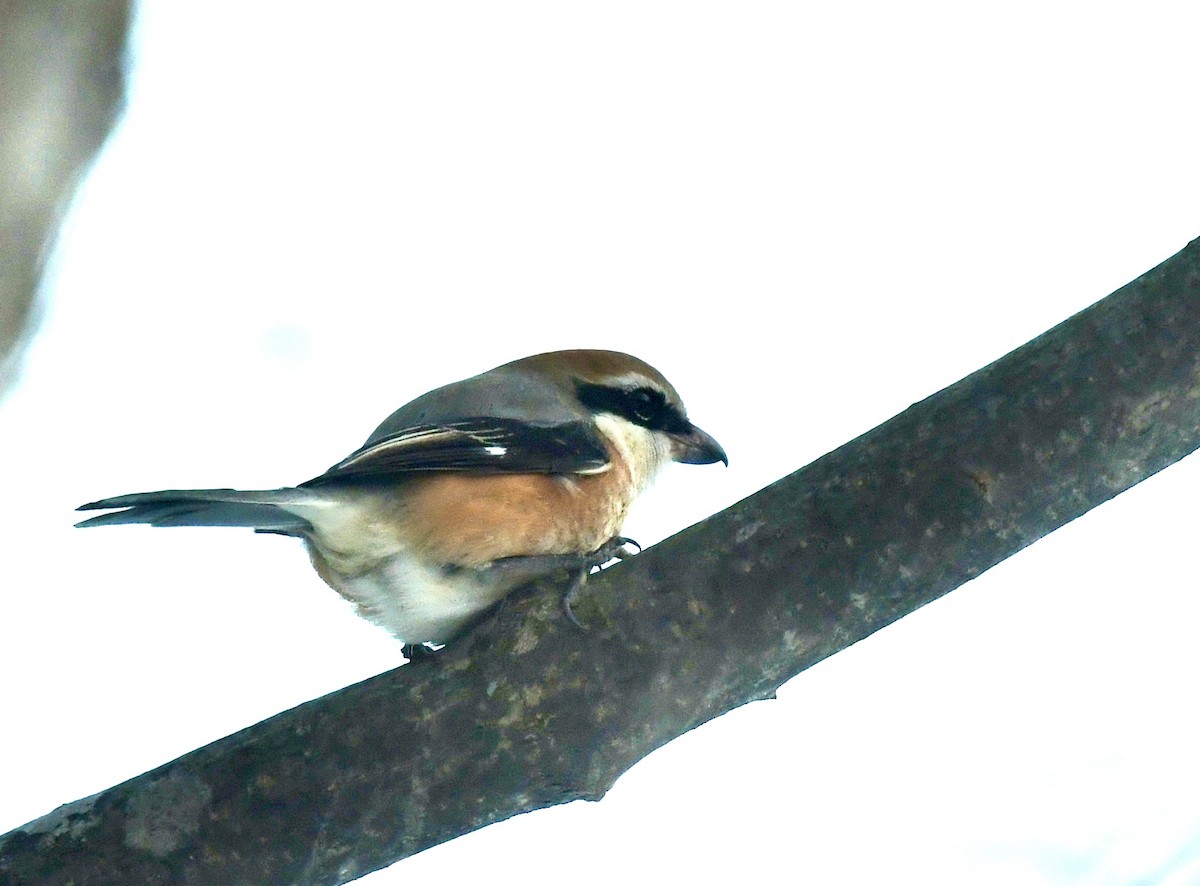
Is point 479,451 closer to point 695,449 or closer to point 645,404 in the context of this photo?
point 645,404

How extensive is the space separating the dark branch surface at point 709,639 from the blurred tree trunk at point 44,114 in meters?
0.93

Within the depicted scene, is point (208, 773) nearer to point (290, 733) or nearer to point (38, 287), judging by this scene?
point (290, 733)

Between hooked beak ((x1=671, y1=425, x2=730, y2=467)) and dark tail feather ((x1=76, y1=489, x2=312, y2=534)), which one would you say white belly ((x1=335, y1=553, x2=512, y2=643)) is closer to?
dark tail feather ((x1=76, y1=489, x2=312, y2=534))

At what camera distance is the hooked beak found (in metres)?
3.01

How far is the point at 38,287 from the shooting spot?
6.95ft

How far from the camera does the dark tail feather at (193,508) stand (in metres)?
1.98

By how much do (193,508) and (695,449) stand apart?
4.54 ft

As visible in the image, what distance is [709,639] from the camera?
1.78 metres

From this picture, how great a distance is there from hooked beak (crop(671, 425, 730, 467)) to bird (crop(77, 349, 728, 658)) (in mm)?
342

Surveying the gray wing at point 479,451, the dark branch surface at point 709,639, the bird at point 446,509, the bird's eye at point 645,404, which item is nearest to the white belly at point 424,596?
the bird at point 446,509

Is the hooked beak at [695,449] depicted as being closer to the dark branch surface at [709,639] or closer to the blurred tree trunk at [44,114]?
the dark branch surface at [709,639]

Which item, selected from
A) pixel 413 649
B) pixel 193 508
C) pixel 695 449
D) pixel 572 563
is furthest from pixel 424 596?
pixel 695 449

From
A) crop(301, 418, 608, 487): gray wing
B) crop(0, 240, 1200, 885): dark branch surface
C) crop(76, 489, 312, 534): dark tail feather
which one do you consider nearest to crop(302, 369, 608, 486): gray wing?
crop(301, 418, 608, 487): gray wing

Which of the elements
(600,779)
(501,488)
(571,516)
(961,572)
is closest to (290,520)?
(501,488)
